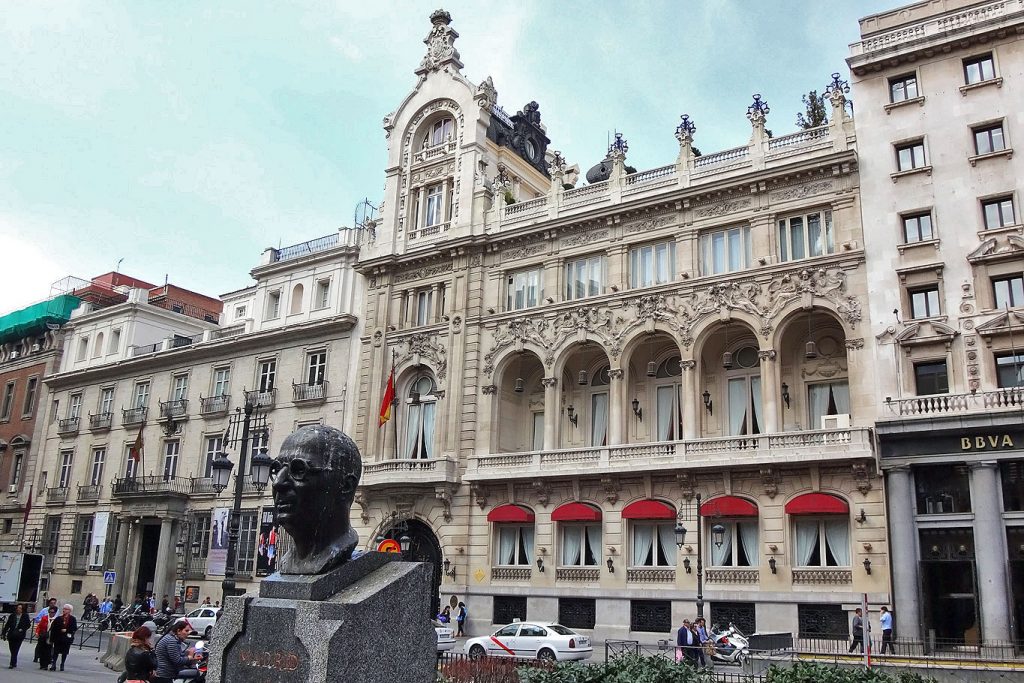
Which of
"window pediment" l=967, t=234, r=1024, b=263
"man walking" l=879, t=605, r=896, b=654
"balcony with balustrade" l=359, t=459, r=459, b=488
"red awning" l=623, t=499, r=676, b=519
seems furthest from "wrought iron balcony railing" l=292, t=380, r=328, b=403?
"window pediment" l=967, t=234, r=1024, b=263

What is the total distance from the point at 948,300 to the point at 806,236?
5.37m

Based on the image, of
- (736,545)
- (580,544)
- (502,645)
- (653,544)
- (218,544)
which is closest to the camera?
(502,645)

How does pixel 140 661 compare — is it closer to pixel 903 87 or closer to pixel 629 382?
pixel 629 382

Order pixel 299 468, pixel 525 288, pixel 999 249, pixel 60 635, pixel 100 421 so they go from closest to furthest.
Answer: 1. pixel 299 468
2. pixel 60 635
3. pixel 999 249
4. pixel 525 288
5. pixel 100 421

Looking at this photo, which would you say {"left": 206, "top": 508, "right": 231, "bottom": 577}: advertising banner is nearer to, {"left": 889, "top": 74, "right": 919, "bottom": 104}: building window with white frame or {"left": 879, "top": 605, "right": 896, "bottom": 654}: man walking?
{"left": 879, "top": 605, "right": 896, "bottom": 654}: man walking

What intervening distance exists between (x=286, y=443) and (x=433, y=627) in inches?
87.3

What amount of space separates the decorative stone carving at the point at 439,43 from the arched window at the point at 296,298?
12.9 metres

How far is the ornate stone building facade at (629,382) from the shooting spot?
29.2 meters

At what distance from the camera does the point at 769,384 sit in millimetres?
30703

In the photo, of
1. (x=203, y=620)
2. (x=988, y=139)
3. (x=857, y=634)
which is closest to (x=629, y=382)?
(x=857, y=634)

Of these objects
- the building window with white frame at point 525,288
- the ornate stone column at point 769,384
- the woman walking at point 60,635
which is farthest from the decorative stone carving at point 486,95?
the woman walking at point 60,635

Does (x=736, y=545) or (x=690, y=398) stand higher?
(x=690, y=398)

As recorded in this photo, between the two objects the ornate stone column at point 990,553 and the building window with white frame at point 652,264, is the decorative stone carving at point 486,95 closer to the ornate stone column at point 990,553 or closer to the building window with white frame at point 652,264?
the building window with white frame at point 652,264

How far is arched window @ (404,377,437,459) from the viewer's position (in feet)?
128
